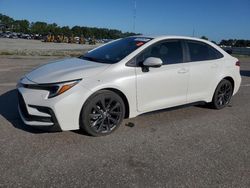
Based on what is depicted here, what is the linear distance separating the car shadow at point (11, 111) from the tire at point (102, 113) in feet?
2.66

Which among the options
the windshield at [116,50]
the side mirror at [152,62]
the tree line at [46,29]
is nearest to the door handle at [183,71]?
the side mirror at [152,62]

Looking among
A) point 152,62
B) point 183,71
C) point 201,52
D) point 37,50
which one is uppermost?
point 201,52

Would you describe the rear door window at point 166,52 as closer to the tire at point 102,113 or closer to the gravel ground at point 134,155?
the tire at point 102,113

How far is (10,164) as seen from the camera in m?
3.48

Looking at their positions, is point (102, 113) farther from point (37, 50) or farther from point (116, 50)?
point (37, 50)

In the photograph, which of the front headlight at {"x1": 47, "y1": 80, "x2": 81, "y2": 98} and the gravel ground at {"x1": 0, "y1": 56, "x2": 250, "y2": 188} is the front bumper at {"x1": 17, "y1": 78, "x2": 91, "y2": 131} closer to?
the front headlight at {"x1": 47, "y1": 80, "x2": 81, "y2": 98}

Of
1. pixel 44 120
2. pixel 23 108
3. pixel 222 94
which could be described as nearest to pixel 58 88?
pixel 44 120

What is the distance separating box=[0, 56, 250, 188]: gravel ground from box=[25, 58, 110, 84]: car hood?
848 millimetres

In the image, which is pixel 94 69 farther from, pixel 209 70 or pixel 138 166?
pixel 209 70

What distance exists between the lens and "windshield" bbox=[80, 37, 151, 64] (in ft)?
15.9

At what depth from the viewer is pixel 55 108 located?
4.00 metres

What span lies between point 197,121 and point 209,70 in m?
1.07

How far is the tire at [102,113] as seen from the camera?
4277mm

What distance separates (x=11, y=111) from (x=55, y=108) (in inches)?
75.7
